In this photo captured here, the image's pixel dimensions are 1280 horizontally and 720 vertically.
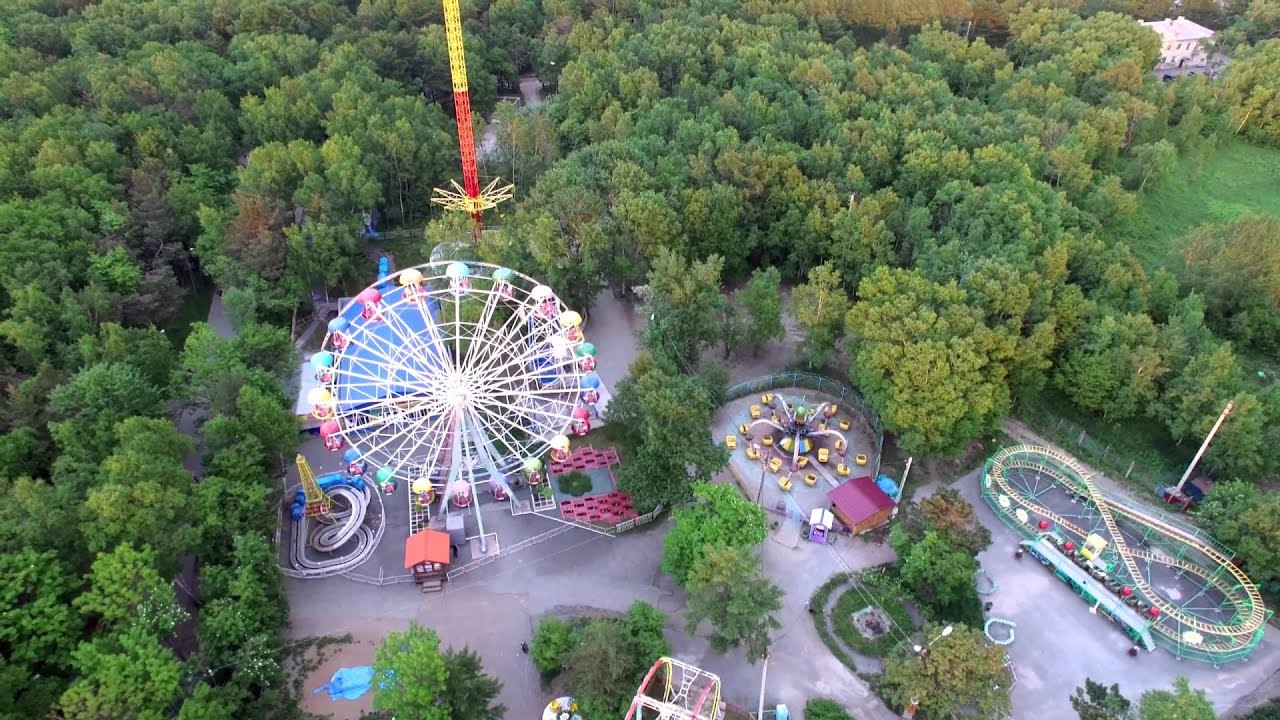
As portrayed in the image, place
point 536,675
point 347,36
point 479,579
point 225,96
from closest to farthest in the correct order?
point 536,675 → point 479,579 → point 225,96 → point 347,36

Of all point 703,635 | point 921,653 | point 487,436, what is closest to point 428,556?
point 487,436

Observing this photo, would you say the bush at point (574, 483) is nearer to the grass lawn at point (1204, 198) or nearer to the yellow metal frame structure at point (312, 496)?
the yellow metal frame structure at point (312, 496)

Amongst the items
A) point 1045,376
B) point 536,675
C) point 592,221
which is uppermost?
point 592,221

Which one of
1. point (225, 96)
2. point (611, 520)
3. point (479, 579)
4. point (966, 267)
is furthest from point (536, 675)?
point (225, 96)

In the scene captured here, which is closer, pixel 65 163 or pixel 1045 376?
pixel 1045 376

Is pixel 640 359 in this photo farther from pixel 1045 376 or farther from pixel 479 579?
pixel 1045 376

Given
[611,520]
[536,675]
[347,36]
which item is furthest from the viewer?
[347,36]

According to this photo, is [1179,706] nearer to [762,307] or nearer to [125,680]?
[762,307]

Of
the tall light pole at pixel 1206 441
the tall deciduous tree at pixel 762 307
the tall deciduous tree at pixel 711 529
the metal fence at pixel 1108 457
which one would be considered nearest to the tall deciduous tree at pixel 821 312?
the tall deciduous tree at pixel 762 307
